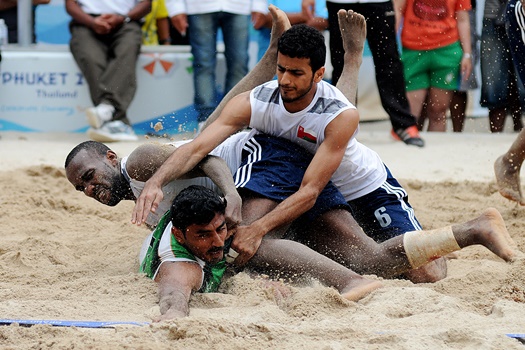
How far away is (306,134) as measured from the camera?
4645 millimetres

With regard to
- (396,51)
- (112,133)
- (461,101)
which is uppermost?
(396,51)

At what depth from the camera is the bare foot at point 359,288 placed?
406 cm

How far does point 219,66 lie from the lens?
29.1 feet

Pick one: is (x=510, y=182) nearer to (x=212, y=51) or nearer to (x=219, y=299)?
(x=219, y=299)

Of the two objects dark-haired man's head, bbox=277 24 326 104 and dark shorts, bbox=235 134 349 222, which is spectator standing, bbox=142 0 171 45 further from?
dark-haired man's head, bbox=277 24 326 104

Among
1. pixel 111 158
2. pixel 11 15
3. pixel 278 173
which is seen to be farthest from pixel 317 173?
pixel 11 15

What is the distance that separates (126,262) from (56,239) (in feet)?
2.35

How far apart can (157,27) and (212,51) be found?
50.6 inches

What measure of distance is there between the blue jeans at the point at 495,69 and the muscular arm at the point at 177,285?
541 cm

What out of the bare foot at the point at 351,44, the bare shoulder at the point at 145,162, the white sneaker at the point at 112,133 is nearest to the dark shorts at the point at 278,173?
the bare shoulder at the point at 145,162

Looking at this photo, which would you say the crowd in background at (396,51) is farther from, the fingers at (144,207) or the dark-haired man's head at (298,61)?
the fingers at (144,207)

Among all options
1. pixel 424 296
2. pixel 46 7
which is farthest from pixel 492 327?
pixel 46 7

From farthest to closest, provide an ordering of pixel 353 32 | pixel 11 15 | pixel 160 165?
pixel 11 15 < pixel 353 32 < pixel 160 165

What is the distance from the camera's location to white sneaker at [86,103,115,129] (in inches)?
321
